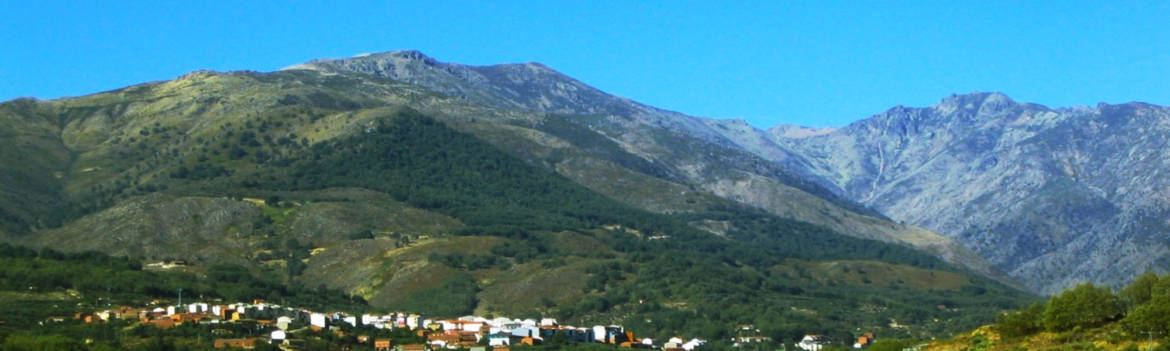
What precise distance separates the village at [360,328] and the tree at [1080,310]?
188 ft

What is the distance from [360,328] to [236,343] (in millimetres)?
20696

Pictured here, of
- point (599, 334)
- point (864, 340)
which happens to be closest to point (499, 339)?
point (599, 334)

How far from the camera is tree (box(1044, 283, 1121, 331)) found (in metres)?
94.2

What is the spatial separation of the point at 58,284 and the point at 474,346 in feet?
142

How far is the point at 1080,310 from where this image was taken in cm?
9450

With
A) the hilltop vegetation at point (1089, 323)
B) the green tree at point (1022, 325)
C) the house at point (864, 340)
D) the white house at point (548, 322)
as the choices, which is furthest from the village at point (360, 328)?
the hilltop vegetation at point (1089, 323)

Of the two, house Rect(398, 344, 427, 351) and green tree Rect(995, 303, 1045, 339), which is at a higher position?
house Rect(398, 344, 427, 351)

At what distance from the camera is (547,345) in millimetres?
155000

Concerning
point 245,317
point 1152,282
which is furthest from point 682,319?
point 1152,282

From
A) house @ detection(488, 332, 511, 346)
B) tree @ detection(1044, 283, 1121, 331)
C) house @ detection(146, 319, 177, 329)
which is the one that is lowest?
tree @ detection(1044, 283, 1121, 331)

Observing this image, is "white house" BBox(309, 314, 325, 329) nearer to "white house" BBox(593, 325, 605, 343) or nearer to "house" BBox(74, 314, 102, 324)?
"house" BBox(74, 314, 102, 324)

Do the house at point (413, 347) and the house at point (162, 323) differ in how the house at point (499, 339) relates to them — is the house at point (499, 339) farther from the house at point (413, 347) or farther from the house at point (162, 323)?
the house at point (162, 323)

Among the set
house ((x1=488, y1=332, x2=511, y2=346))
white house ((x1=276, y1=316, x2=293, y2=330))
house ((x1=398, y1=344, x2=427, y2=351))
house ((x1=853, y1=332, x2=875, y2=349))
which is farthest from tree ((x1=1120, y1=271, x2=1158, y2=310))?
white house ((x1=276, y1=316, x2=293, y2=330))

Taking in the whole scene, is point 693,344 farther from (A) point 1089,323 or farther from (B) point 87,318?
(A) point 1089,323
